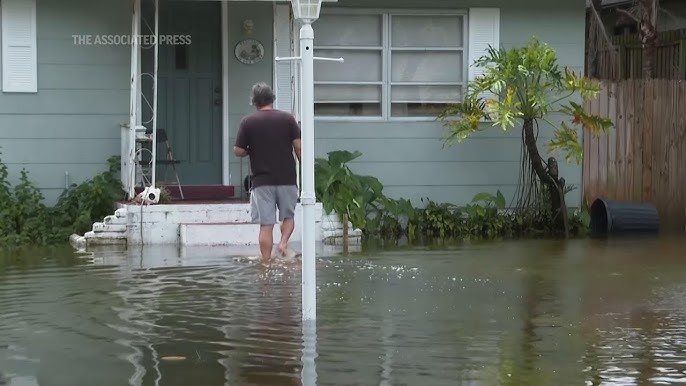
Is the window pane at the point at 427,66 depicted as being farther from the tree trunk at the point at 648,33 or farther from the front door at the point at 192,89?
the tree trunk at the point at 648,33

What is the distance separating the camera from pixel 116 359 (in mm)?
6688

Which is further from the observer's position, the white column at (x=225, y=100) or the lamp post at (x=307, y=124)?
the white column at (x=225, y=100)

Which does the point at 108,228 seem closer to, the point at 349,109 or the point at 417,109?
the point at 349,109

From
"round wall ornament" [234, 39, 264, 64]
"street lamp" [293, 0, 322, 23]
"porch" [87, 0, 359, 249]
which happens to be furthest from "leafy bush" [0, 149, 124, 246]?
"street lamp" [293, 0, 322, 23]

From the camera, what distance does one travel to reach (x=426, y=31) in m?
14.6

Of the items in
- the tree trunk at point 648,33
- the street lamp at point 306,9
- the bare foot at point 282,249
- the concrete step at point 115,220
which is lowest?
the bare foot at point 282,249

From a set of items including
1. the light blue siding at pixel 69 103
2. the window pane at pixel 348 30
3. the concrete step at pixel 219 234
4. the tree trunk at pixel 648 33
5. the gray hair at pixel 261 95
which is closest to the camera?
the gray hair at pixel 261 95

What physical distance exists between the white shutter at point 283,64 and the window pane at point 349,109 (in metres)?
0.76

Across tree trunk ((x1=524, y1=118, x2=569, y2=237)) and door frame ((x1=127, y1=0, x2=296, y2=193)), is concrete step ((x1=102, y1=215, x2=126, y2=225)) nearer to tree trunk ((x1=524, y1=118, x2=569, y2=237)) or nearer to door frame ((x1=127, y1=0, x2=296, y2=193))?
door frame ((x1=127, y1=0, x2=296, y2=193))

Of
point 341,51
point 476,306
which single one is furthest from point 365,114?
point 476,306

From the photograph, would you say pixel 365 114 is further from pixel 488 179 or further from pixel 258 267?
pixel 258 267

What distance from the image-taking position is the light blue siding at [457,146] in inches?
566

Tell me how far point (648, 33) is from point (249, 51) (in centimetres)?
775

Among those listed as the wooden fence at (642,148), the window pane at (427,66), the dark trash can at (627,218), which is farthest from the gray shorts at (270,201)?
the wooden fence at (642,148)
